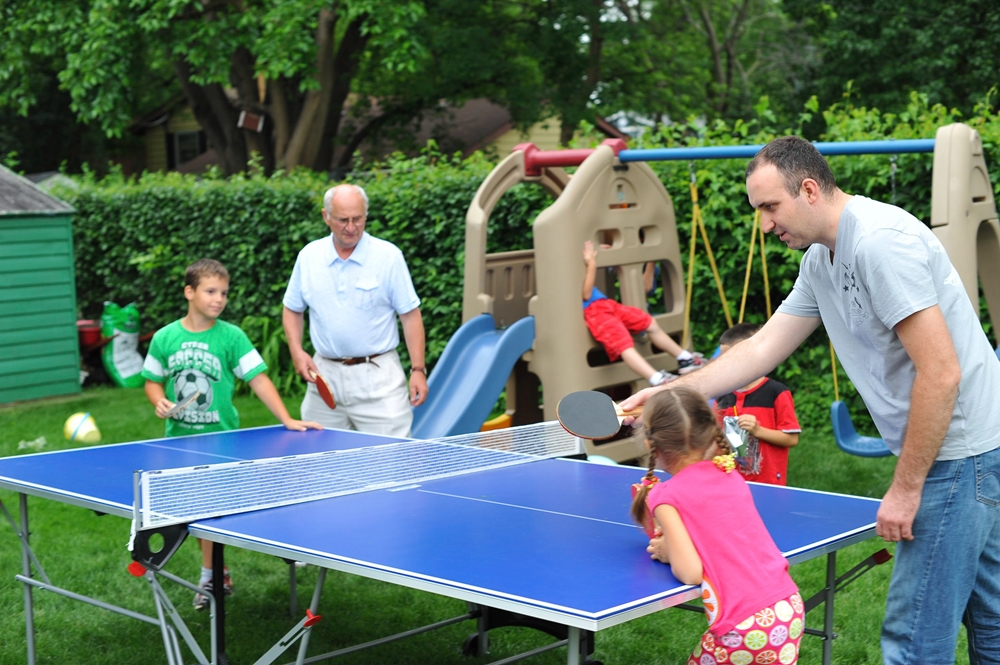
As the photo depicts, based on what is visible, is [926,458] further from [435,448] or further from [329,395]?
[329,395]

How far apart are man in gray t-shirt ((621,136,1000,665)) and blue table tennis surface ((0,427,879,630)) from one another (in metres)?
0.32

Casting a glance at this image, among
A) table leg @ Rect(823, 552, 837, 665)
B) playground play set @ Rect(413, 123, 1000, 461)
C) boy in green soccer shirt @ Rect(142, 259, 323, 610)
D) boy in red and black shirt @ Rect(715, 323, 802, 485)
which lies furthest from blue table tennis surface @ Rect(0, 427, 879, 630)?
playground play set @ Rect(413, 123, 1000, 461)

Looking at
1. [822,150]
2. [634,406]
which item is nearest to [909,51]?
Result: [822,150]

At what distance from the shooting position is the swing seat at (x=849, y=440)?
20.6ft

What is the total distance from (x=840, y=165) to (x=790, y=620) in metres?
6.09

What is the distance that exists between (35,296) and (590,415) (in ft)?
31.7

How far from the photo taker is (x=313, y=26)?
1593 cm

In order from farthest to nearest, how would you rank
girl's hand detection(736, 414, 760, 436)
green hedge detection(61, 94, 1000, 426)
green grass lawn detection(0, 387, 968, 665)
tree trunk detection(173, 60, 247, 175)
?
tree trunk detection(173, 60, 247, 175) → green hedge detection(61, 94, 1000, 426) → girl's hand detection(736, 414, 760, 436) → green grass lawn detection(0, 387, 968, 665)

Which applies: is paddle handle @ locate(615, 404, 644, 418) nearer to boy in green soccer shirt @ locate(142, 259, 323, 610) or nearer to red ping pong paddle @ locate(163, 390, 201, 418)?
boy in green soccer shirt @ locate(142, 259, 323, 610)

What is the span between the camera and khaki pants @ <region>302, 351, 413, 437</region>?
623 cm

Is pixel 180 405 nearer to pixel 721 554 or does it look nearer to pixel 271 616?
pixel 271 616

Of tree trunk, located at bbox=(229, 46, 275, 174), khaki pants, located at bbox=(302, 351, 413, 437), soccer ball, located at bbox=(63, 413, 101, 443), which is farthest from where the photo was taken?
tree trunk, located at bbox=(229, 46, 275, 174)

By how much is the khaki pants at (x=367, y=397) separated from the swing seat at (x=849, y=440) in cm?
253

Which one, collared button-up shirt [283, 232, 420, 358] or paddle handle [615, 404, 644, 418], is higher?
collared button-up shirt [283, 232, 420, 358]
